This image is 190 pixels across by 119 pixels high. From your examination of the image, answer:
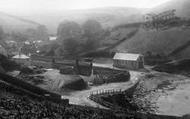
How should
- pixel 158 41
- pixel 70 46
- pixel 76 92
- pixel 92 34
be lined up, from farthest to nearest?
pixel 92 34 → pixel 70 46 → pixel 158 41 → pixel 76 92

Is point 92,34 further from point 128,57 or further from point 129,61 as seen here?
point 129,61

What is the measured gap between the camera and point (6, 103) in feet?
95.2

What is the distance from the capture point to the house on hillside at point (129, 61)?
7369 centimetres

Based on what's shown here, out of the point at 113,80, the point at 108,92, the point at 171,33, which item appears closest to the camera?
the point at 108,92

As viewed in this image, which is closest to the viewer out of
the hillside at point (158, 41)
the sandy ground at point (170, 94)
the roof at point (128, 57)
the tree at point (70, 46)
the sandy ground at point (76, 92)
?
the sandy ground at point (76, 92)

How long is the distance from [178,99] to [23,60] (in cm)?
4299

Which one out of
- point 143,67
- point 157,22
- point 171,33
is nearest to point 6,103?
point 143,67

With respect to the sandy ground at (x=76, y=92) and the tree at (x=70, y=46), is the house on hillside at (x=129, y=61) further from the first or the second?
the tree at (x=70, y=46)

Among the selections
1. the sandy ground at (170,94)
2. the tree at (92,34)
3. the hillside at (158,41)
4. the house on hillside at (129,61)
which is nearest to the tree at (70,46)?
the tree at (92,34)

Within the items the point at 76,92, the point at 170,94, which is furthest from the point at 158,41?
the point at 76,92

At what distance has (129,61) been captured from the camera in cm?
7450

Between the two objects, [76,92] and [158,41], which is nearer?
[76,92]

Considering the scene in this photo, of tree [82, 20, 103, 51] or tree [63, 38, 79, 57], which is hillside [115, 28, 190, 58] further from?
tree [63, 38, 79, 57]

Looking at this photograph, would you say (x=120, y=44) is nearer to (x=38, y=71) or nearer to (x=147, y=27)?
(x=147, y=27)
